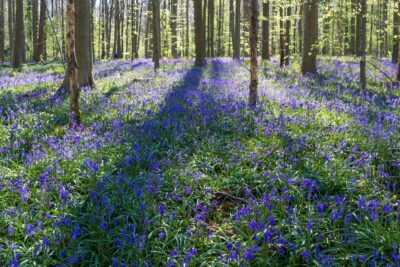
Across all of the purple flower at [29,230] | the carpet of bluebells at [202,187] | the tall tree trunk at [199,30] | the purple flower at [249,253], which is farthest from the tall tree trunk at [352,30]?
the purple flower at [29,230]

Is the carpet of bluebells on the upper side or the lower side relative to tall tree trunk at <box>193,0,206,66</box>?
lower

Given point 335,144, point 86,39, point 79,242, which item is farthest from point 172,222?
point 86,39

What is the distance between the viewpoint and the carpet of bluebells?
4.23 meters

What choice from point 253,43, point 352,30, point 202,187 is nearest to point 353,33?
point 352,30

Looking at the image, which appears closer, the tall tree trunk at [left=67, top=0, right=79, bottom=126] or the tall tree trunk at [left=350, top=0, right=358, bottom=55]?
the tall tree trunk at [left=67, top=0, right=79, bottom=126]

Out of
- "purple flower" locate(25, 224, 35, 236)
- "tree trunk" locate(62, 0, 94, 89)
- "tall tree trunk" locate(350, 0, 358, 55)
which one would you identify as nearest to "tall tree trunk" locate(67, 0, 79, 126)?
"tree trunk" locate(62, 0, 94, 89)

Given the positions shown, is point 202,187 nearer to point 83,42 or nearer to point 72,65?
point 72,65

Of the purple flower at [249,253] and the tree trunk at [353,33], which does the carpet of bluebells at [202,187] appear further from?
the tree trunk at [353,33]

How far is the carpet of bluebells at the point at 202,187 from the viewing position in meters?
4.23

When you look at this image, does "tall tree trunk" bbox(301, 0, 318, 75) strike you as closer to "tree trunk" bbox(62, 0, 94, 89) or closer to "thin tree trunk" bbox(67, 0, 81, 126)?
"tree trunk" bbox(62, 0, 94, 89)

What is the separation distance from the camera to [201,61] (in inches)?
838

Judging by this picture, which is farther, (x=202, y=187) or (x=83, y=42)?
(x=83, y=42)

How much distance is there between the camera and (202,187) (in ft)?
18.6

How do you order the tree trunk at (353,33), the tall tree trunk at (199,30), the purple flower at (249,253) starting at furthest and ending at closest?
1. the tall tree trunk at (199,30)
2. the tree trunk at (353,33)
3. the purple flower at (249,253)
